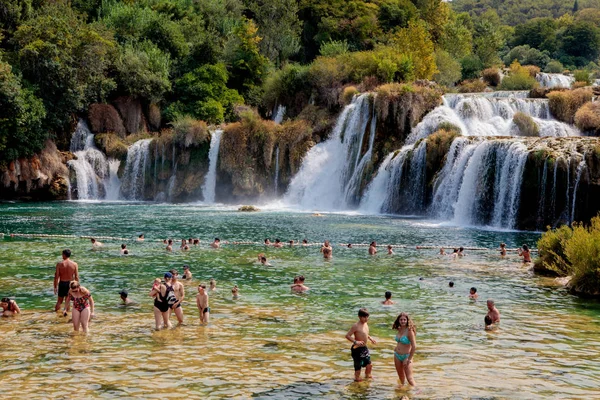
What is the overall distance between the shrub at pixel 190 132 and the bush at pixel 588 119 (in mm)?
32354

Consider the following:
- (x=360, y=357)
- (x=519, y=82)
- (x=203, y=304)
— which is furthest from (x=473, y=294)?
(x=519, y=82)

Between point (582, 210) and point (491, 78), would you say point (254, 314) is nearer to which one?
point (582, 210)

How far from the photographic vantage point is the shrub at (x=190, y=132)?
66812 mm

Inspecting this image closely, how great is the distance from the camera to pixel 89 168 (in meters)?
68.1

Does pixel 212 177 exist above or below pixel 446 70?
below

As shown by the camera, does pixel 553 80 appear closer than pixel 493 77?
Yes

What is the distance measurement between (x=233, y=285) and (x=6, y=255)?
41.9 feet

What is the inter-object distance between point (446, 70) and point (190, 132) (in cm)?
3087

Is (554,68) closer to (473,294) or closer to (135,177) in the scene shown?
(135,177)

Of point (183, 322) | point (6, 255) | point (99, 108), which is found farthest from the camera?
point (99, 108)

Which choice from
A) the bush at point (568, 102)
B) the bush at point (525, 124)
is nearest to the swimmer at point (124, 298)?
the bush at point (525, 124)

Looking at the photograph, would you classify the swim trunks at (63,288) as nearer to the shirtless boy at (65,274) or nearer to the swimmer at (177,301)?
the shirtless boy at (65,274)

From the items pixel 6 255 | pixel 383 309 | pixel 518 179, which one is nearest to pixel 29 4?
pixel 6 255

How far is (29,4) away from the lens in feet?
226
